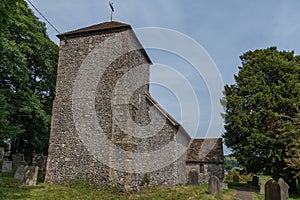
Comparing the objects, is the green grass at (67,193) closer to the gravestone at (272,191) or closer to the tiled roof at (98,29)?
the gravestone at (272,191)

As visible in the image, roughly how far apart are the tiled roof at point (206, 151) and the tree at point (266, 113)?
4.12 m

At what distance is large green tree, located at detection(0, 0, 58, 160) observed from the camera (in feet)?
53.8

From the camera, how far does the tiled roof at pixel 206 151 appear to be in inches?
915

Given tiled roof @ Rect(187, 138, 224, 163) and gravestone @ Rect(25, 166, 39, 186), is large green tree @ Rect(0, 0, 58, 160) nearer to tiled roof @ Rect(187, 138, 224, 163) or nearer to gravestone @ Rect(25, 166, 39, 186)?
gravestone @ Rect(25, 166, 39, 186)

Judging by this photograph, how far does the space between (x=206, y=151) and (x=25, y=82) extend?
690 inches

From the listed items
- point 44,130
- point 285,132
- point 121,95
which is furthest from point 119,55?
point 285,132

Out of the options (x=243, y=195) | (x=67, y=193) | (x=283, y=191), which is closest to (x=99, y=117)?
(x=67, y=193)

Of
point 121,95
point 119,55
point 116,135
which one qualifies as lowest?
point 116,135

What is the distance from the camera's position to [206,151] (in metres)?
24.7

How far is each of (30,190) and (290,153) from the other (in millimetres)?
14206

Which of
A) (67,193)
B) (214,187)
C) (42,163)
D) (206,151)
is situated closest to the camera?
(67,193)

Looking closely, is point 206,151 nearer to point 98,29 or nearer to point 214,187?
point 214,187

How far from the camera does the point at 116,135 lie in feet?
39.9

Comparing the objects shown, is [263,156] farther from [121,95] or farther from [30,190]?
[30,190]
